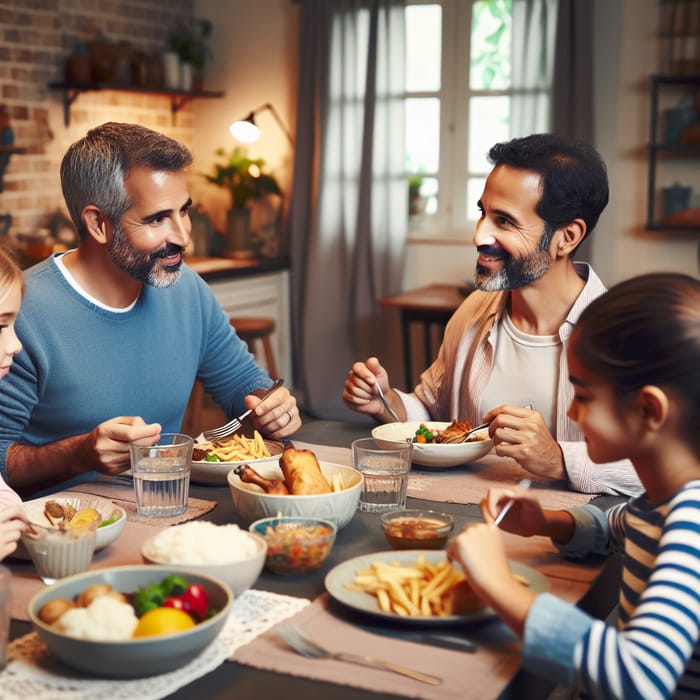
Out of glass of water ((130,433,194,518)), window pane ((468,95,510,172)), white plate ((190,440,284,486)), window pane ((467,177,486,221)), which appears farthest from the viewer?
window pane ((467,177,486,221))

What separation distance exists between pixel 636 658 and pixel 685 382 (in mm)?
332

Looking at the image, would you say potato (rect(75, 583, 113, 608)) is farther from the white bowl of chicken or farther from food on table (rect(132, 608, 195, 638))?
the white bowl of chicken

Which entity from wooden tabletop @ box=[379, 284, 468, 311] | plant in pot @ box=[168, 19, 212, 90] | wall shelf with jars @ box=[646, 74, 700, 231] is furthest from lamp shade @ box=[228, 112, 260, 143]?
wall shelf with jars @ box=[646, 74, 700, 231]

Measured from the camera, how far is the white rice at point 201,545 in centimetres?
124

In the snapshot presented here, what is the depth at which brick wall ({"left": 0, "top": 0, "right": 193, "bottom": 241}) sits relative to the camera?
15.1 feet

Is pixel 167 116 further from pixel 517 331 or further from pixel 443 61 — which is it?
pixel 517 331

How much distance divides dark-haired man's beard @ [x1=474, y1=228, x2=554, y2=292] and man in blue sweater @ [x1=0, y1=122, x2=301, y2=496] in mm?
537

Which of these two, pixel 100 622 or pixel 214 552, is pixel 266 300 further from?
pixel 100 622

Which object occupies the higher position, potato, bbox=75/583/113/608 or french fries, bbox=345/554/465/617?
potato, bbox=75/583/113/608

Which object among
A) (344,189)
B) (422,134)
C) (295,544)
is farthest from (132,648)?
(422,134)

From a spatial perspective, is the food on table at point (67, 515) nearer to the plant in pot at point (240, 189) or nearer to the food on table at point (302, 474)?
the food on table at point (302, 474)

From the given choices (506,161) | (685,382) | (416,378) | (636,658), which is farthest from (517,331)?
(416,378)

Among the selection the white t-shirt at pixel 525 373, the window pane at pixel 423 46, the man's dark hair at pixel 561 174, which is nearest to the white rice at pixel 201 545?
the white t-shirt at pixel 525 373

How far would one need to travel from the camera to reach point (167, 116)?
5.80 m
